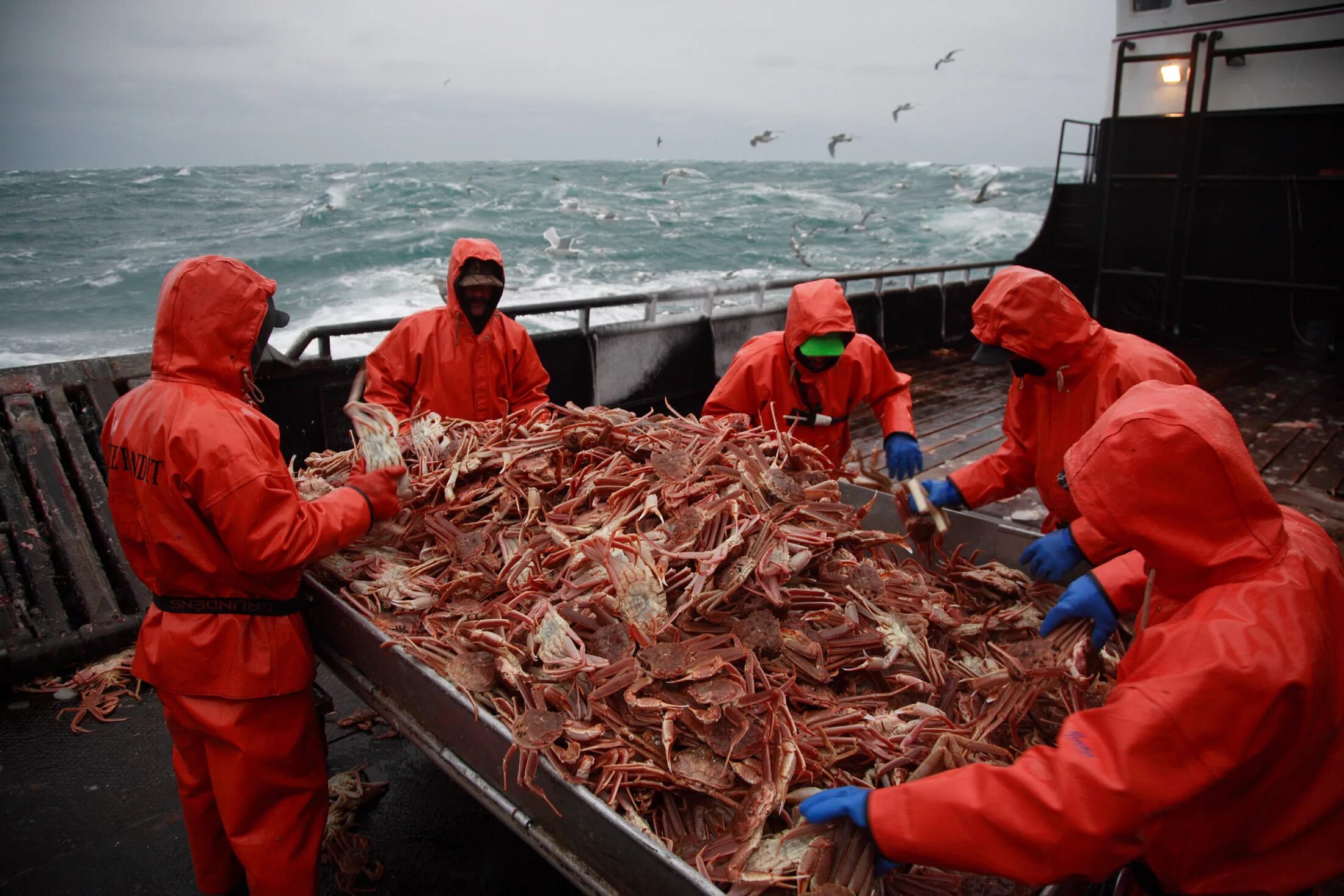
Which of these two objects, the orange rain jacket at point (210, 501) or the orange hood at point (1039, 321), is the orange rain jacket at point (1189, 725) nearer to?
the orange hood at point (1039, 321)

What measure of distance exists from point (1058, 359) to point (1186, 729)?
80.0 inches

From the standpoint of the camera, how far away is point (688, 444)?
2.78 metres

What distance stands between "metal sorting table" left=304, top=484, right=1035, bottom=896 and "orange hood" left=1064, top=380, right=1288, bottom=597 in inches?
41.2

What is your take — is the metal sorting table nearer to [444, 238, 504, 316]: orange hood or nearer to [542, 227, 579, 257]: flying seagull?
[444, 238, 504, 316]: orange hood

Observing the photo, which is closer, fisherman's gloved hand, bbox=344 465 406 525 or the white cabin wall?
fisherman's gloved hand, bbox=344 465 406 525

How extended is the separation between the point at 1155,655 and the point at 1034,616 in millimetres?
1261

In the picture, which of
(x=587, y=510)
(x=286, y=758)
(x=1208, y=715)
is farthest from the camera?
(x=587, y=510)

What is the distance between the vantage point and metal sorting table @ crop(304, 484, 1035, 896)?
5.10ft

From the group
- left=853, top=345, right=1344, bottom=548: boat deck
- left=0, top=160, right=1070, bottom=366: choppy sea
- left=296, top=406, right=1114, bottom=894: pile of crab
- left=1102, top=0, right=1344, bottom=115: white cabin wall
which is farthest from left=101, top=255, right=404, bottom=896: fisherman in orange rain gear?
left=1102, top=0, right=1344, bottom=115: white cabin wall

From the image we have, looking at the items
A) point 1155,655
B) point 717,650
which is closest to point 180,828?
point 717,650

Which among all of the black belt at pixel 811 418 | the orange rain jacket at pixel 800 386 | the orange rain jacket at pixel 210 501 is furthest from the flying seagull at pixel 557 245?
the orange rain jacket at pixel 210 501

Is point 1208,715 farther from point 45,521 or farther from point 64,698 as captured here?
point 45,521

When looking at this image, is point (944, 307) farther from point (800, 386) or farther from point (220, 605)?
point (220, 605)

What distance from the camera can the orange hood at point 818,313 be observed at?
11.4ft
